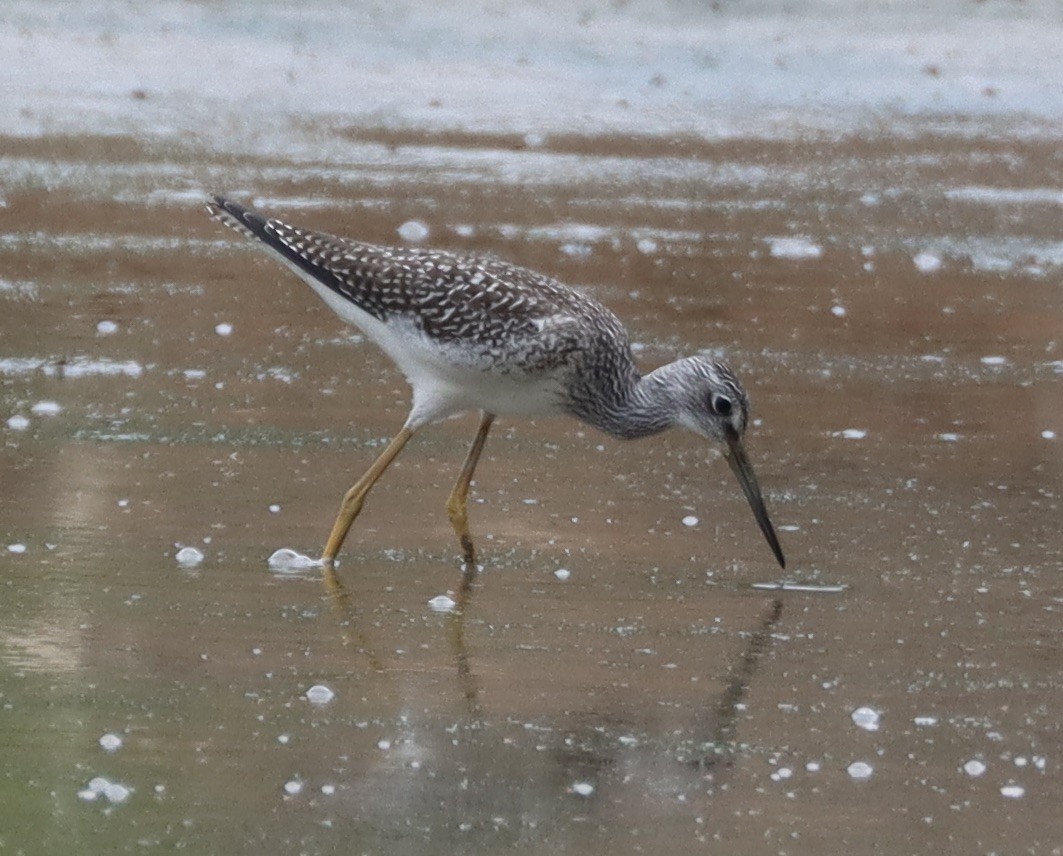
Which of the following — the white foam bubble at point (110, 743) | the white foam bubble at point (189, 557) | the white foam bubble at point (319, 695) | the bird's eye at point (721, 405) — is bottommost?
the white foam bubble at point (189, 557)

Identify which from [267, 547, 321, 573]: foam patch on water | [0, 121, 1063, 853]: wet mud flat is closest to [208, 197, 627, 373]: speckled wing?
[0, 121, 1063, 853]: wet mud flat

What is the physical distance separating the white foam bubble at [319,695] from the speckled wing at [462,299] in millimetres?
1668

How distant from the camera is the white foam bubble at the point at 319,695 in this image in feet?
18.4

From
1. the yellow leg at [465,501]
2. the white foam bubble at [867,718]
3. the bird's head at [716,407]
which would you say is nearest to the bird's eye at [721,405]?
the bird's head at [716,407]

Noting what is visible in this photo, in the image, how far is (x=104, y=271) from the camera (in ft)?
35.4

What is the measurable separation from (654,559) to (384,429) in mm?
1790

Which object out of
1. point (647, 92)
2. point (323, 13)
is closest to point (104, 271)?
point (647, 92)

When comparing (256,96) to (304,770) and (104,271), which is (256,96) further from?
(304,770)

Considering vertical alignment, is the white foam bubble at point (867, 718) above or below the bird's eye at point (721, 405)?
below

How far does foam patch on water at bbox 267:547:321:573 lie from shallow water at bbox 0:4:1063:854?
0.03 meters

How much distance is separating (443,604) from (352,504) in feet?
2.13

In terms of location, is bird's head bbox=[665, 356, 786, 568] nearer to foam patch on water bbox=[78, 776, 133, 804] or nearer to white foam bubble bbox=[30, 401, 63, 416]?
white foam bubble bbox=[30, 401, 63, 416]

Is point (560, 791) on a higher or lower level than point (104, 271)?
higher

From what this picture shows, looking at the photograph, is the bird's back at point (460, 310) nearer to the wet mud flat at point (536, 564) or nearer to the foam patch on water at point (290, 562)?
the wet mud flat at point (536, 564)
